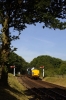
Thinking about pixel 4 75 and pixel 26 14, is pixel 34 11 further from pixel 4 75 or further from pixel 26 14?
pixel 4 75

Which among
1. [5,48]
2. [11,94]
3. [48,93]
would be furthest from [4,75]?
[48,93]

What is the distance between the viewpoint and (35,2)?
22.5m

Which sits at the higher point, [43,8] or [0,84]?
[43,8]

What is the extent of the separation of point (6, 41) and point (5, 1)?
355 centimetres

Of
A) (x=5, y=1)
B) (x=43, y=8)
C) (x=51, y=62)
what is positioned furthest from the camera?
(x=51, y=62)

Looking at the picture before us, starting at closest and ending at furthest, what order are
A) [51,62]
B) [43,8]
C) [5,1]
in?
1. [43,8]
2. [5,1]
3. [51,62]

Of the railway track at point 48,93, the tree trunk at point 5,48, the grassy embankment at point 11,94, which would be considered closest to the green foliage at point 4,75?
the tree trunk at point 5,48

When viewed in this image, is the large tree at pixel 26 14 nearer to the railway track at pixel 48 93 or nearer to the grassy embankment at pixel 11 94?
the grassy embankment at pixel 11 94

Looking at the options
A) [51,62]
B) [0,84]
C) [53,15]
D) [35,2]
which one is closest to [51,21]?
[53,15]

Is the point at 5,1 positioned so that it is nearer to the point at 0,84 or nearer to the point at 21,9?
the point at 21,9

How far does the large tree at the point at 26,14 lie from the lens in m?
22.6

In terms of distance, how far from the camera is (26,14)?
24.0 metres

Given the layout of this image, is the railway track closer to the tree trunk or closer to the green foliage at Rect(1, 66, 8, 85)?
the green foliage at Rect(1, 66, 8, 85)

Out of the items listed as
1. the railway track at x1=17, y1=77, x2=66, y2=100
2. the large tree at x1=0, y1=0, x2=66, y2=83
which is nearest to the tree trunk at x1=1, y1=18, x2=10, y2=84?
the large tree at x1=0, y1=0, x2=66, y2=83
